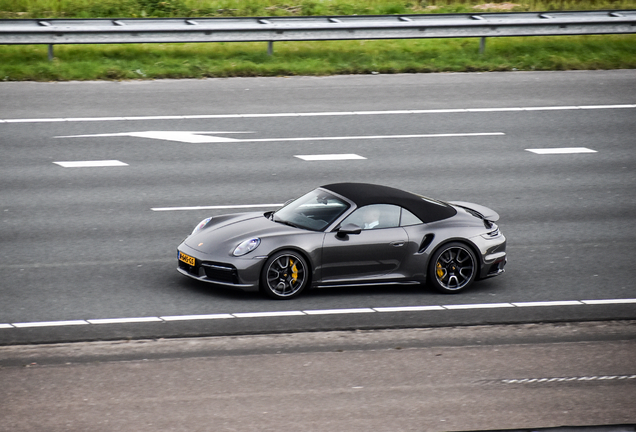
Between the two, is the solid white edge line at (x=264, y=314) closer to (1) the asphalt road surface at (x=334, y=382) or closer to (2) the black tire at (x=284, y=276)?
(2) the black tire at (x=284, y=276)

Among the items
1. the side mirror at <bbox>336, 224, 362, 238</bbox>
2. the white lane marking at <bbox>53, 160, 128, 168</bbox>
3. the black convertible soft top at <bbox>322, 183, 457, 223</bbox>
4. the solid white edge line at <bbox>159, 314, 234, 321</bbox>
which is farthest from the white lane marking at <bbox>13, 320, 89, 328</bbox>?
the white lane marking at <bbox>53, 160, 128, 168</bbox>

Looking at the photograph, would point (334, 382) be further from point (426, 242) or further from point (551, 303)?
point (551, 303)

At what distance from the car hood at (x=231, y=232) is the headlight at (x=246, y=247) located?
51 mm

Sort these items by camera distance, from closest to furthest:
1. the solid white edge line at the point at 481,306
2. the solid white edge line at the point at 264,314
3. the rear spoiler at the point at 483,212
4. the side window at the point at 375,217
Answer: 1. the solid white edge line at the point at 264,314
2. the solid white edge line at the point at 481,306
3. the side window at the point at 375,217
4. the rear spoiler at the point at 483,212

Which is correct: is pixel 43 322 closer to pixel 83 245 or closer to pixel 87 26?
pixel 83 245

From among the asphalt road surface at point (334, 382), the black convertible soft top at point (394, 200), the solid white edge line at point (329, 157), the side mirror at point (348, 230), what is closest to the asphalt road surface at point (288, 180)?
the solid white edge line at point (329, 157)

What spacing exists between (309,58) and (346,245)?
41.3 ft

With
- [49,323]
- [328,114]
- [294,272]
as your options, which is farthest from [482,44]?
[49,323]

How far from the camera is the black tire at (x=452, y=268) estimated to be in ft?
36.2

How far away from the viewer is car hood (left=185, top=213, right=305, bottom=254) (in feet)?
35.1

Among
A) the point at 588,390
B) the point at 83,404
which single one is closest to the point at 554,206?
the point at 588,390

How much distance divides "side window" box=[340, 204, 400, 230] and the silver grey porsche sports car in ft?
0.04

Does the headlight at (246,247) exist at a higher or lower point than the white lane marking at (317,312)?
higher

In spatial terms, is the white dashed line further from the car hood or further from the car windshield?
the car hood
